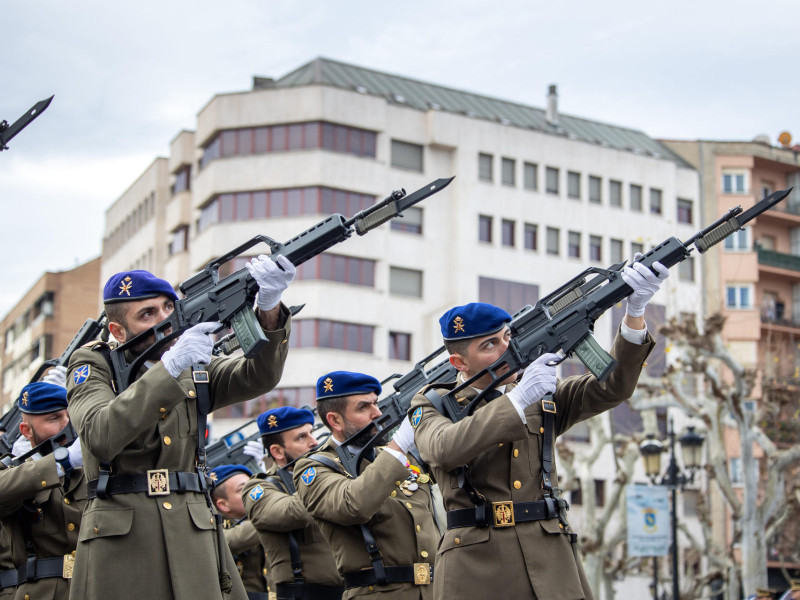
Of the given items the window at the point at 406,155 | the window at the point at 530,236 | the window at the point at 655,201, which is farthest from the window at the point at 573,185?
the window at the point at 406,155

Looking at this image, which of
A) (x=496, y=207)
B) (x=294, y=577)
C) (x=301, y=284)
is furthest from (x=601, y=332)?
(x=294, y=577)

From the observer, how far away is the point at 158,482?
21.1 feet

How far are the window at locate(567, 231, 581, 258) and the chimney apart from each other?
800 centimetres

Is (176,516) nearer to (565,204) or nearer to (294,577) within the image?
(294,577)

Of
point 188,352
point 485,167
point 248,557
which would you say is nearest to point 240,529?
point 248,557

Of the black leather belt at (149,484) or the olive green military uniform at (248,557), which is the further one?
the olive green military uniform at (248,557)

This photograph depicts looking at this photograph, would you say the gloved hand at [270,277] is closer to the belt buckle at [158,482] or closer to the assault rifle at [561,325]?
the belt buckle at [158,482]

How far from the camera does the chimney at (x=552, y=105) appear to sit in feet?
211

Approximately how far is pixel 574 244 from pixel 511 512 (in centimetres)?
5327

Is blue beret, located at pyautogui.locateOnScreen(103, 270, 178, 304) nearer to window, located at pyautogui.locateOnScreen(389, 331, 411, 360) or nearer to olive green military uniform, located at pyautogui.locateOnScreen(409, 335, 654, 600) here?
olive green military uniform, located at pyautogui.locateOnScreen(409, 335, 654, 600)

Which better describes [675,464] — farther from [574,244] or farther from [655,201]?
[655,201]

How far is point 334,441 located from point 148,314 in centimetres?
236

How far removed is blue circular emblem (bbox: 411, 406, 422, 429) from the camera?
701 cm

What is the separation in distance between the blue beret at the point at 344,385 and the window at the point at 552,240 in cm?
4985
